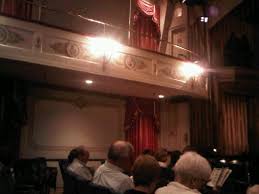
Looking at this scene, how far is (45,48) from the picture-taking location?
5.91 metres

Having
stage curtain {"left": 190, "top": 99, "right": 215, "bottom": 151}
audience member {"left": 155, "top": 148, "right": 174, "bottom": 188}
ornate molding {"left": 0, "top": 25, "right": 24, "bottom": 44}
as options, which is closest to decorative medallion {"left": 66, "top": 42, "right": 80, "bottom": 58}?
ornate molding {"left": 0, "top": 25, "right": 24, "bottom": 44}

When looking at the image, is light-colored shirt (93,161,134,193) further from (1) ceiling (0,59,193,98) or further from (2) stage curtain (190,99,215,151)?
(2) stage curtain (190,99,215,151)

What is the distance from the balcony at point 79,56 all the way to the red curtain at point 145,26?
5.04 feet

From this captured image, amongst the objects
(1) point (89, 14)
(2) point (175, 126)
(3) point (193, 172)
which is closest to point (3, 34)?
(1) point (89, 14)

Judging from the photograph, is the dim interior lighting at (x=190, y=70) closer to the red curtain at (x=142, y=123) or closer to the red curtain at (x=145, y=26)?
the red curtain at (x=145, y=26)

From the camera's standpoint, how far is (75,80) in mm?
7578

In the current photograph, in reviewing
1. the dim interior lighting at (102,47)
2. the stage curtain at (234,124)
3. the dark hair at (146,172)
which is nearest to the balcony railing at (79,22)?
the dim interior lighting at (102,47)

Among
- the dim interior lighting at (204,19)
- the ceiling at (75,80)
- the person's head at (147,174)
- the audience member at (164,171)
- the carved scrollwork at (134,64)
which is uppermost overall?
the dim interior lighting at (204,19)

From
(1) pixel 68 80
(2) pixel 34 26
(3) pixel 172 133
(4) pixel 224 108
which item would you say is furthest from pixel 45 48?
(4) pixel 224 108

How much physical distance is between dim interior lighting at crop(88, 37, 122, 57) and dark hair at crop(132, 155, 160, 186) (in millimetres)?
4294

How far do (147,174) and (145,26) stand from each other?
298 inches

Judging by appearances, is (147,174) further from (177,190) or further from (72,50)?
(72,50)

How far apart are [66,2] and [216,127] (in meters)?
5.57

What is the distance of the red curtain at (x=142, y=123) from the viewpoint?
9367 millimetres
